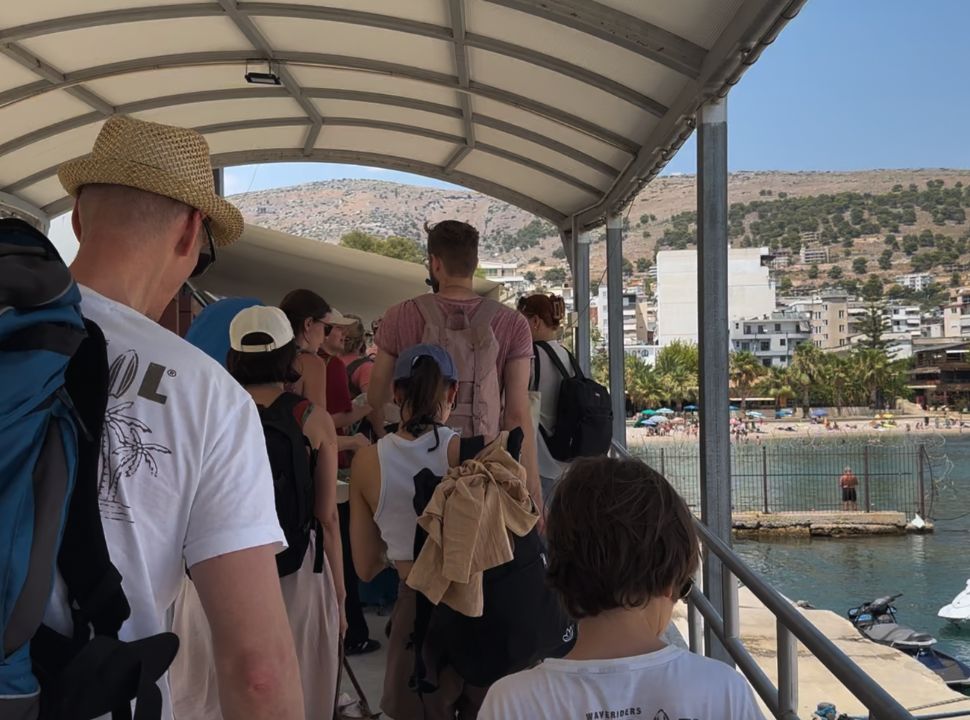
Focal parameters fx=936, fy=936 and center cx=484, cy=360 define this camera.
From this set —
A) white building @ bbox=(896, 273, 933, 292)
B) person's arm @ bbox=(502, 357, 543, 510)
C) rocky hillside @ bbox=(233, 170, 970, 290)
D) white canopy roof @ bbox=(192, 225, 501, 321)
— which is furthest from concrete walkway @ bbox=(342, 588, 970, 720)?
white building @ bbox=(896, 273, 933, 292)

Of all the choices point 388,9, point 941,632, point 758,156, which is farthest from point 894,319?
point 388,9

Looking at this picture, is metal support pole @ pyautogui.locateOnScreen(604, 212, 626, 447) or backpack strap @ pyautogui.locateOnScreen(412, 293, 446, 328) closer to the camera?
backpack strap @ pyautogui.locateOnScreen(412, 293, 446, 328)

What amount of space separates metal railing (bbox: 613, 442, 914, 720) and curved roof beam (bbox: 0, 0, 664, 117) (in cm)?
277

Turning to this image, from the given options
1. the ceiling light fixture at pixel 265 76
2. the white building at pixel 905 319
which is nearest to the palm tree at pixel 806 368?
the white building at pixel 905 319

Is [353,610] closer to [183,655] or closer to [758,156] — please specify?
[183,655]

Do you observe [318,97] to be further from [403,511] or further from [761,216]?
[761,216]

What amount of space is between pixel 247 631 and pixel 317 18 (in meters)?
4.72

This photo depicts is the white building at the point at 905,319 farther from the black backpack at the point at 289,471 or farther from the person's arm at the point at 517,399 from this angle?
the black backpack at the point at 289,471

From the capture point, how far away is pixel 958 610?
49344 millimetres

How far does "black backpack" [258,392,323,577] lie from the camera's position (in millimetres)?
2643

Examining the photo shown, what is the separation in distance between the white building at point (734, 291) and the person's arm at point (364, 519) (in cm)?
10748

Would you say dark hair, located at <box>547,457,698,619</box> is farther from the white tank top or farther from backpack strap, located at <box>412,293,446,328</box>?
backpack strap, located at <box>412,293,446,328</box>

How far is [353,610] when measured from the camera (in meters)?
4.62

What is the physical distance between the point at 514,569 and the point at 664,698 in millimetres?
1256
